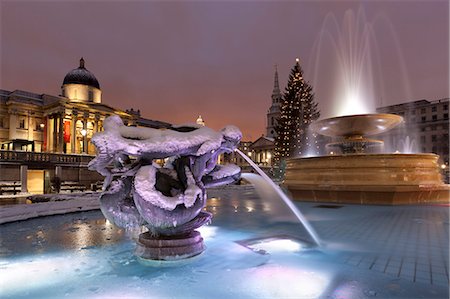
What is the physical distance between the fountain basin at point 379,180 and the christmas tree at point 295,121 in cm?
2813

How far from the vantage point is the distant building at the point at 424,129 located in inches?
2869

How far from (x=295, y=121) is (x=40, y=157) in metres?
31.2

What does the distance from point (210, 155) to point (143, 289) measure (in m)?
2.17

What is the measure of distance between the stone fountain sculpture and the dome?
2483 inches

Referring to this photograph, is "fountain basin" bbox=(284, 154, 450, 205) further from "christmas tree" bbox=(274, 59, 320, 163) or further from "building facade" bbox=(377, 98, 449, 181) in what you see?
"building facade" bbox=(377, 98, 449, 181)

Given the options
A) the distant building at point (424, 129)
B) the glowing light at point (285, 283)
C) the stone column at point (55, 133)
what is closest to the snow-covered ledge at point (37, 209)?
the glowing light at point (285, 283)

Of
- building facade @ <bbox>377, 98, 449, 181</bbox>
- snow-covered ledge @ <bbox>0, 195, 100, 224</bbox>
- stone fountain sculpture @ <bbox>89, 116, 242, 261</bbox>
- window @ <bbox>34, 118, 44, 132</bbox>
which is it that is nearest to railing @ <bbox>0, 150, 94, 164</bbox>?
snow-covered ledge @ <bbox>0, 195, 100, 224</bbox>

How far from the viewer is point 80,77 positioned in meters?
59.5

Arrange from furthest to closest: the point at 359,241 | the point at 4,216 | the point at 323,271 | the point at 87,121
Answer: the point at 87,121 < the point at 4,216 < the point at 359,241 < the point at 323,271

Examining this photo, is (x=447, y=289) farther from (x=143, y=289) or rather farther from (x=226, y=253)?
(x=143, y=289)

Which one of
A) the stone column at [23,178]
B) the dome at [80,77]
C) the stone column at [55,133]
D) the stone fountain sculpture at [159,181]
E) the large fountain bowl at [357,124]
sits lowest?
the stone column at [23,178]

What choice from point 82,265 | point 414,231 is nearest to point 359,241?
point 414,231

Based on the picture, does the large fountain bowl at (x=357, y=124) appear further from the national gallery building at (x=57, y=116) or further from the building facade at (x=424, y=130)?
the building facade at (x=424, y=130)

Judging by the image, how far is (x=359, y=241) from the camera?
5148 mm
